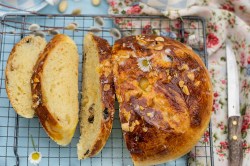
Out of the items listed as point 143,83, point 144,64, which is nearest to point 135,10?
point 144,64

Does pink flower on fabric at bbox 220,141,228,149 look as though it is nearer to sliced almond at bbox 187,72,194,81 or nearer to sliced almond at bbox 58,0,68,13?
sliced almond at bbox 187,72,194,81

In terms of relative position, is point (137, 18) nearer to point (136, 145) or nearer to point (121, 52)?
point (121, 52)

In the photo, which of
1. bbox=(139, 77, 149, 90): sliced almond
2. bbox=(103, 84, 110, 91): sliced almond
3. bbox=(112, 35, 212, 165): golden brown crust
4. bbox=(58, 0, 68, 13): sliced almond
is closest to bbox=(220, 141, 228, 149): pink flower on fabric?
bbox=(112, 35, 212, 165): golden brown crust

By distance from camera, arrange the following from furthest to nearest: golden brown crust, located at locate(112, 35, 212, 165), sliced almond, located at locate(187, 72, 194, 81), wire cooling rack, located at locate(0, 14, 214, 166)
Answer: wire cooling rack, located at locate(0, 14, 214, 166) → sliced almond, located at locate(187, 72, 194, 81) → golden brown crust, located at locate(112, 35, 212, 165)

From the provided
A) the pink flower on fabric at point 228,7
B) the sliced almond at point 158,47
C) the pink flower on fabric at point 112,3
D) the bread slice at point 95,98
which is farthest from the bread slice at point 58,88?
the pink flower on fabric at point 228,7

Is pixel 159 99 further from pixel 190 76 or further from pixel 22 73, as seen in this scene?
Result: pixel 22 73

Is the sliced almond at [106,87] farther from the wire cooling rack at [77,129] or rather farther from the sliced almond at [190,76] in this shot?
the sliced almond at [190,76]
